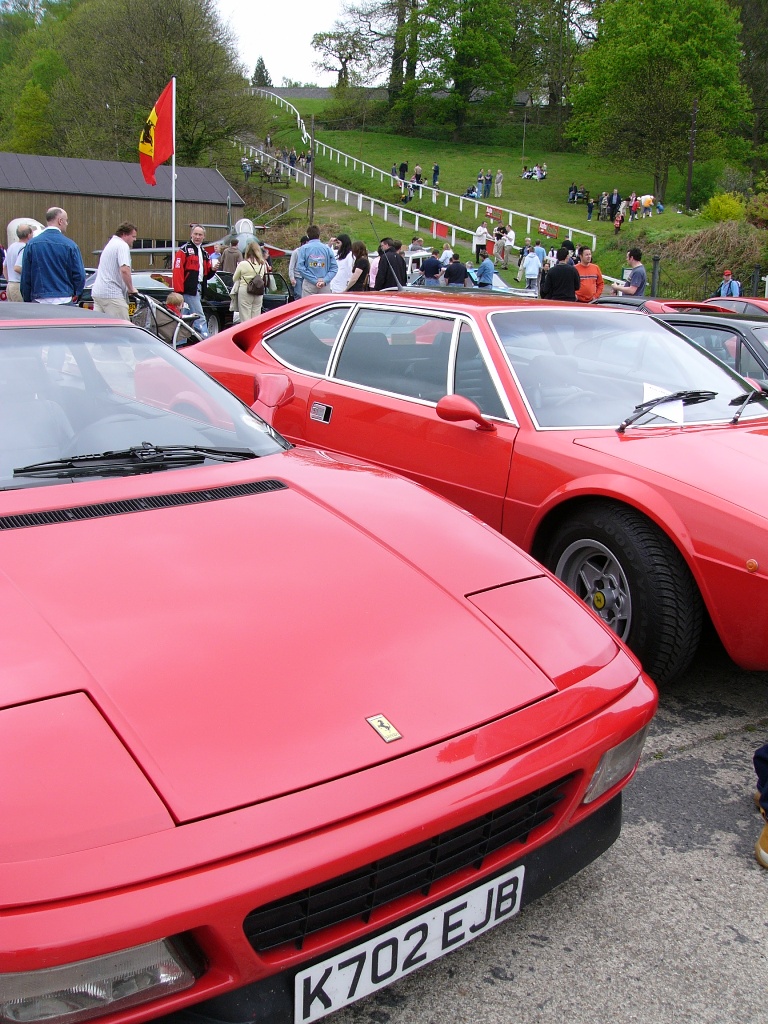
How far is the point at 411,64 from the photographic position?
2889 inches

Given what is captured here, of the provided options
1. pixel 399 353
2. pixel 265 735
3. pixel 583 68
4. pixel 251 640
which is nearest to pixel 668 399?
pixel 399 353

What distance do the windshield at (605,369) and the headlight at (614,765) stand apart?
1.87 meters

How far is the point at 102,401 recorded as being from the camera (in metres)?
2.75

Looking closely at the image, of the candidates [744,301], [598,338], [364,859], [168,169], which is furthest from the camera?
[168,169]

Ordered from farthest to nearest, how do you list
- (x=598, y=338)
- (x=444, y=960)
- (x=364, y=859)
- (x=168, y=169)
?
(x=168, y=169), (x=598, y=338), (x=444, y=960), (x=364, y=859)

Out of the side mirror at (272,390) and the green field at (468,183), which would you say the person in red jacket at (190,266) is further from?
the green field at (468,183)

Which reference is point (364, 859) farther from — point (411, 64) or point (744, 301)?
point (411, 64)

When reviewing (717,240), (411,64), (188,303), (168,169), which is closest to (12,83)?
(411,64)

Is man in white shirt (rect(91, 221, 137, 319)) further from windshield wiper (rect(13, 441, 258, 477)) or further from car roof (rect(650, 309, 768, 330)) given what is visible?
windshield wiper (rect(13, 441, 258, 477))

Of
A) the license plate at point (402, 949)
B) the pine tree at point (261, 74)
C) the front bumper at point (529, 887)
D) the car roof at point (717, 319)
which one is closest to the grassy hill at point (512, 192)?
Answer: the car roof at point (717, 319)

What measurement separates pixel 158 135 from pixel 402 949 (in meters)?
19.1

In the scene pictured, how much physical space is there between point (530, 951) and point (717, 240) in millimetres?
29649

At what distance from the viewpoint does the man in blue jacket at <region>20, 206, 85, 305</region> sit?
27.9 feet

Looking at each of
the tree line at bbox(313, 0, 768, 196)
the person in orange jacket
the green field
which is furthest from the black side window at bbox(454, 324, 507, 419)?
the tree line at bbox(313, 0, 768, 196)
